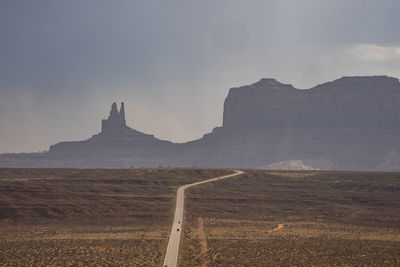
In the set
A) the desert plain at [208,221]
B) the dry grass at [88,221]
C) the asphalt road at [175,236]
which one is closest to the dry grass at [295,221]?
the desert plain at [208,221]

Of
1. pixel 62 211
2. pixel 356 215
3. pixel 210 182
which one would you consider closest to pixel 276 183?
pixel 210 182

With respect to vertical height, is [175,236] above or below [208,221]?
below

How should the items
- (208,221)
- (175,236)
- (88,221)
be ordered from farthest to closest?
(88,221), (208,221), (175,236)

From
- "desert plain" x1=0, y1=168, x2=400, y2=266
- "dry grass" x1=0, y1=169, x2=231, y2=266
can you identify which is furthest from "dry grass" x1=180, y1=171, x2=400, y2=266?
"dry grass" x1=0, y1=169, x2=231, y2=266

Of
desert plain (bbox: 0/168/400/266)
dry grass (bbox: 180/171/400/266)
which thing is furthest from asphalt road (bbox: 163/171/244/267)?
dry grass (bbox: 180/171/400/266)

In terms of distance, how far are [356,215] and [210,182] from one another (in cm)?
3138

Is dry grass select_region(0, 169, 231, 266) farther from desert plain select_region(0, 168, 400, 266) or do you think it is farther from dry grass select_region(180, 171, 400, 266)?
dry grass select_region(180, 171, 400, 266)

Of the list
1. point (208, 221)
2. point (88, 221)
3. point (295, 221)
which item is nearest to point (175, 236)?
point (208, 221)

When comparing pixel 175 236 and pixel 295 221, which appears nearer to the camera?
pixel 175 236

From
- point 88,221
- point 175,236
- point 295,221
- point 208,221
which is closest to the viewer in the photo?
point 175,236

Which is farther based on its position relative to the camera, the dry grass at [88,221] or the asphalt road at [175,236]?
the dry grass at [88,221]

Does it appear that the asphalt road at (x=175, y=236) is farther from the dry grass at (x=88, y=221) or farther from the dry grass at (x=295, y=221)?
the dry grass at (x=295, y=221)

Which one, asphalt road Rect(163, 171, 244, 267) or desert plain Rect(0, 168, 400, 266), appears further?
desert plain Rect(0, 168, 400, 266)

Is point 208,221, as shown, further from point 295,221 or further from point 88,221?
point 88,221
